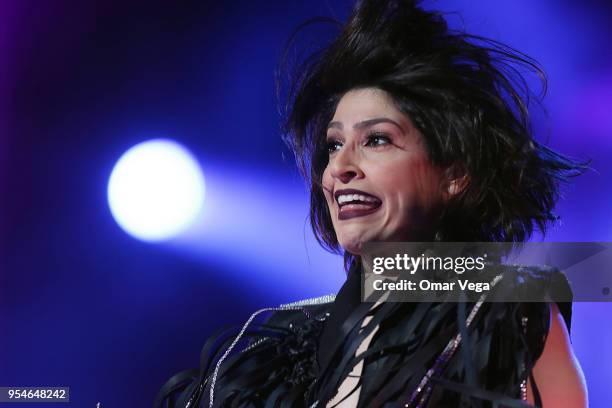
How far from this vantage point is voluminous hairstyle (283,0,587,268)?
1.54 metres

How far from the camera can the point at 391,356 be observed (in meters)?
1.38

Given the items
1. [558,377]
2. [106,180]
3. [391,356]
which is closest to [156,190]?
[106,180]

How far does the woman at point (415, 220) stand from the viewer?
1296mm

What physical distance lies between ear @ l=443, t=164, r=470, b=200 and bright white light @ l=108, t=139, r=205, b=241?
905 mm

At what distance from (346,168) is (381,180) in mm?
81

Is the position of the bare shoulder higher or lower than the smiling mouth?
lower

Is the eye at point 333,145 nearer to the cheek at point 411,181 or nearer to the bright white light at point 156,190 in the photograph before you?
the cheek at point 411,181

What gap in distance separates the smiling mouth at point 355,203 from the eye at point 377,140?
11cm

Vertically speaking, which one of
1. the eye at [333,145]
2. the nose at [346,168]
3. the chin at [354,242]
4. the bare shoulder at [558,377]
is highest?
the eye at [333,145]

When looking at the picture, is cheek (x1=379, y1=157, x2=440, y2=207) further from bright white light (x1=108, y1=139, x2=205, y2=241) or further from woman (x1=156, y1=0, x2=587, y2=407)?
bright white light (x1=108, y1=139, x2=205, y2=241)

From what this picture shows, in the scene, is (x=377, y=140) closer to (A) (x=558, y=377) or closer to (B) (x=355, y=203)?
(B) (x=355, y=203)

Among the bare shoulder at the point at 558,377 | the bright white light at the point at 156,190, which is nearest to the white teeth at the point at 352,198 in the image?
the bare shoulder at the point at 558,377

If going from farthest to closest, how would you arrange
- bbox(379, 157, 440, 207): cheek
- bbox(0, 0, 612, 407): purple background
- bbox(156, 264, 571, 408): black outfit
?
bbox(0, 0, 612, 407): purple background < bbox(379, 157, 440, 207): cheek < bbox(156, 264, 571, 408): black outfit

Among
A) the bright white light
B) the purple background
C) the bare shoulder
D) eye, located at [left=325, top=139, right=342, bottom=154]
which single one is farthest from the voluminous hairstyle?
the bright white light
